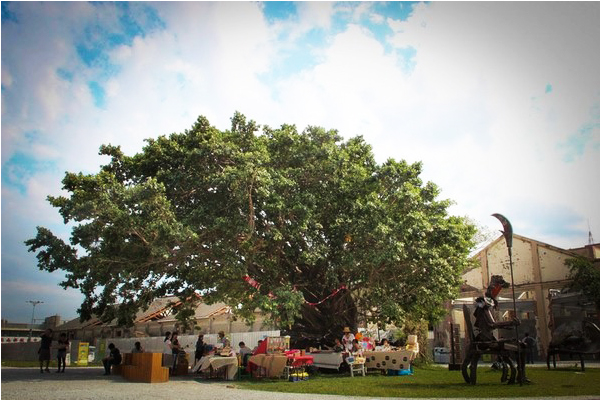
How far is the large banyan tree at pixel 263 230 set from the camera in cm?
1717

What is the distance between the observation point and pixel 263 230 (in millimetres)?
19219

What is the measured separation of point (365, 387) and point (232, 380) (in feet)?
18.1

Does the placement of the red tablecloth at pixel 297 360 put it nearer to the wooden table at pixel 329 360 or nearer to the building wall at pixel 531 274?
the wooden table at pixel 329 360

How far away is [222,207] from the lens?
710 inches

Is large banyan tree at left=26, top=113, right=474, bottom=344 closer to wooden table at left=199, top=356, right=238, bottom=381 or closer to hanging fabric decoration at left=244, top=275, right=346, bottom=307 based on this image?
hanging fabric decoration at left=244, top=275, right=346, bottom=307

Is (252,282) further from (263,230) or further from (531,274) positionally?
(531,274)

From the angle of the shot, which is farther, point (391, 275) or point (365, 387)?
point (391, 275)

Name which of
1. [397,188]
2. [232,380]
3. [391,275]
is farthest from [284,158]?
[232,380]

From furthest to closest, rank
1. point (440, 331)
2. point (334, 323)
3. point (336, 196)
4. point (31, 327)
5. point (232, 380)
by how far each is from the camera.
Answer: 1. point (31, 327)
2. point (440, 331)
3. point (334, 323)
4. point (336, 196)
5. point (232, 380)

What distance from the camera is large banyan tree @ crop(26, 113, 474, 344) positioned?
56.3ft

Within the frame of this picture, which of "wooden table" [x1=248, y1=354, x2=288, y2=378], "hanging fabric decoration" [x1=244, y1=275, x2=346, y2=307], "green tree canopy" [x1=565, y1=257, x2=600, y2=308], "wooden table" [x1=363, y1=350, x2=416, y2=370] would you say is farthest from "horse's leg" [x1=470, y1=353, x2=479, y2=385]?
"green tree canopy" [x1=565, y1=257, x2=600, y2=308]

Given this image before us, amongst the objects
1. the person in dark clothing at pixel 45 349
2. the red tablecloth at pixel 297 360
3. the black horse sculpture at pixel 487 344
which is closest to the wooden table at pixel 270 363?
the red tablecloth at pixel 297 360

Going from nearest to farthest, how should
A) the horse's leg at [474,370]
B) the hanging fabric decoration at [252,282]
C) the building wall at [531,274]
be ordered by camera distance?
the horse's leg at [474,370] → the hanging fabric decoration at [252,282] → the building wall at [531,274]

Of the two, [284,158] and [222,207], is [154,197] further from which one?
[284,158]
